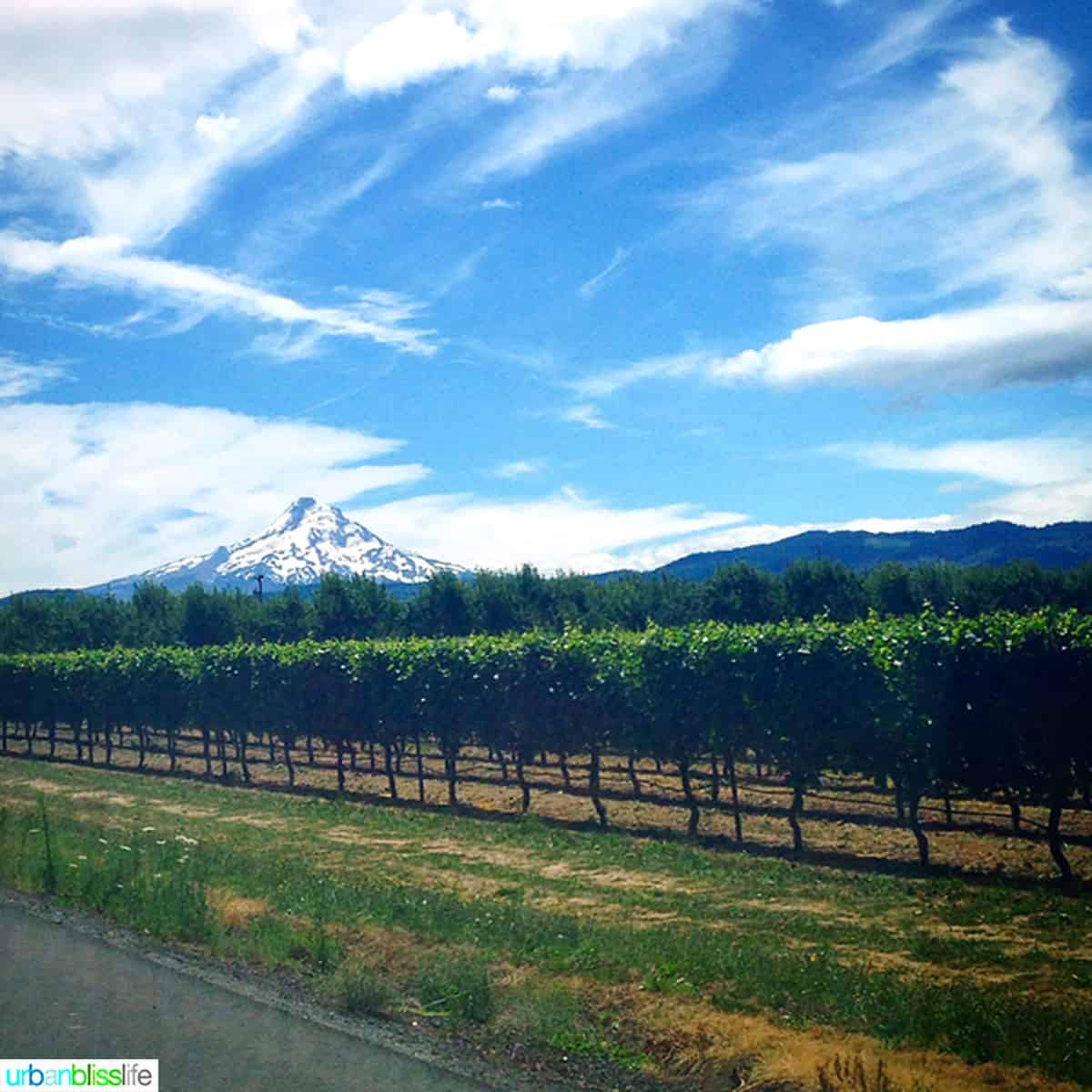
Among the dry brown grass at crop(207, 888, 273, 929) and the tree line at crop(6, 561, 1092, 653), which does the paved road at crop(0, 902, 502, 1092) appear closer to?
the dry brown grass at crop(207, 888, 273, 929)

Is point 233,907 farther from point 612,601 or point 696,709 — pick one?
point 612,601

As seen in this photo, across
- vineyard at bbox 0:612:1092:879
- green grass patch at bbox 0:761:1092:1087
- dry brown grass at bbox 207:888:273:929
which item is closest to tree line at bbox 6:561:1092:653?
vineyard at bbox 0:612:1092:879

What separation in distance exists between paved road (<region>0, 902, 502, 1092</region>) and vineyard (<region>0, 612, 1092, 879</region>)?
1649cm

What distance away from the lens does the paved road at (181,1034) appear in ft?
25.5

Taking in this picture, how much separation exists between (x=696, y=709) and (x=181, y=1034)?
1958 centimetres

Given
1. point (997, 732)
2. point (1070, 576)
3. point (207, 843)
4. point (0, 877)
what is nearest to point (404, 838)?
point (207, 843)

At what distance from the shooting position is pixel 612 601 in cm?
6962

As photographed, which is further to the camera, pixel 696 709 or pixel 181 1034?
pixel 696 709

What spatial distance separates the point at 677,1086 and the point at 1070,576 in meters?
72.3

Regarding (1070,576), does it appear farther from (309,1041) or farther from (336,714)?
(309,1041)

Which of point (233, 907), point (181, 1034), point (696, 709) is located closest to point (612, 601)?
point (696, 709)

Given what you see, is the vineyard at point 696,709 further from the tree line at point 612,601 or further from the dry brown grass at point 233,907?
the tree line at point 612,601

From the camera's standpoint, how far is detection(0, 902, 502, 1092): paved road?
25.5 ft

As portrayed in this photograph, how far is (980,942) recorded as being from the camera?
1416cm
